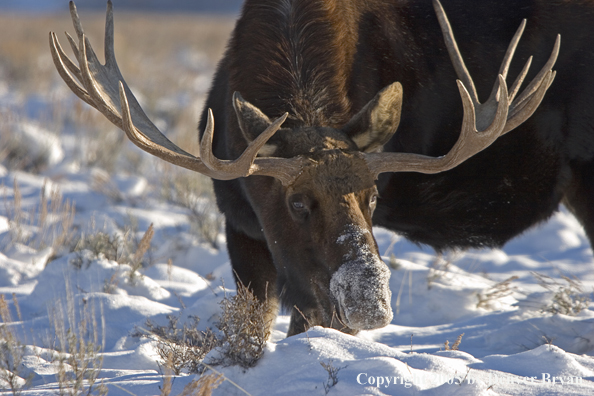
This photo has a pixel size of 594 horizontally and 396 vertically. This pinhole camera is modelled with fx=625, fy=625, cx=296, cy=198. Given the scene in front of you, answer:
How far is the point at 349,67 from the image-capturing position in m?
3.67

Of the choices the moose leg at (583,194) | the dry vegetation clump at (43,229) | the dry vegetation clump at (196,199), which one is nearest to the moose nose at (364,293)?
the moose leg at (583,194)

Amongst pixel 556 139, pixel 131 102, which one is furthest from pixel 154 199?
pixel 556 139

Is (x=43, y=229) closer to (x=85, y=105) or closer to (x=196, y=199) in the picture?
(x=196, y=199)

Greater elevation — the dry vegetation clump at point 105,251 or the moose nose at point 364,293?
the moose nose at point 364,293

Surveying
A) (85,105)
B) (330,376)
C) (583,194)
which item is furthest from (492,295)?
(85,105)

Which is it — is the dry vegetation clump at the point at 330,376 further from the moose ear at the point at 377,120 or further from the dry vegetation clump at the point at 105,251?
the dry vegetation clump at the point at 105,251

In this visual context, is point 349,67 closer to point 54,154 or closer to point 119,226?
point 119,226

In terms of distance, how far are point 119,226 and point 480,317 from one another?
130 inches

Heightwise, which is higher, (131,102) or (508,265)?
(131,102)

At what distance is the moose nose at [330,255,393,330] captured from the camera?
8.69 feet

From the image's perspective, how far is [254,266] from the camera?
3.85 m

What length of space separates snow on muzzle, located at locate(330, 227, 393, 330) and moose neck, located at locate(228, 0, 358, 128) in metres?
0.90

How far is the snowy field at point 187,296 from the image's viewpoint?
8.72 ft

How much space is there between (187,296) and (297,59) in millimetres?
1915
